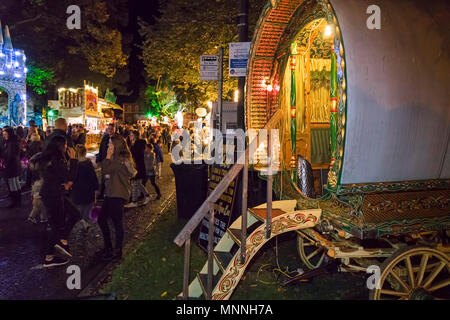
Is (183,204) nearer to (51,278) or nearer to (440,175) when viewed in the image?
(51,278)

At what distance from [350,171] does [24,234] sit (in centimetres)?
646

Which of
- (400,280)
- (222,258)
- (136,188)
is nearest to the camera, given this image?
(400,280)

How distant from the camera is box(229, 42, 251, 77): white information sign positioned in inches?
287

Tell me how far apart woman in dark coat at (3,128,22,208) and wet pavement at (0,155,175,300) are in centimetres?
33

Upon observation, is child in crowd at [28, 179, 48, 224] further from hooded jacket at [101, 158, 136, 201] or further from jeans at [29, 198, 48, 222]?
hooded jacket at [101, 158, 136, 201]

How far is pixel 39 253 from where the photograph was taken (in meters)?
6.20

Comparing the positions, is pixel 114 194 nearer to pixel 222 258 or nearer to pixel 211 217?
pixel 222 258

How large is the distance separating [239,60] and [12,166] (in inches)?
257

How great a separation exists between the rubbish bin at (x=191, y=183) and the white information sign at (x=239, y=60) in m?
2.03

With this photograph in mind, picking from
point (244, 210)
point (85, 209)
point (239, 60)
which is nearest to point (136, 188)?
point (85, 209)

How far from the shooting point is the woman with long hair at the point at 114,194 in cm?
596

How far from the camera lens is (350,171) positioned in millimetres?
3812

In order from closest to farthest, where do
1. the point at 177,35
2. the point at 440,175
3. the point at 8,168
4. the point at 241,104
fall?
1. the point at 440,175
2. the point at 241,104
3. the point at 8,168
4. the point at 177,35
